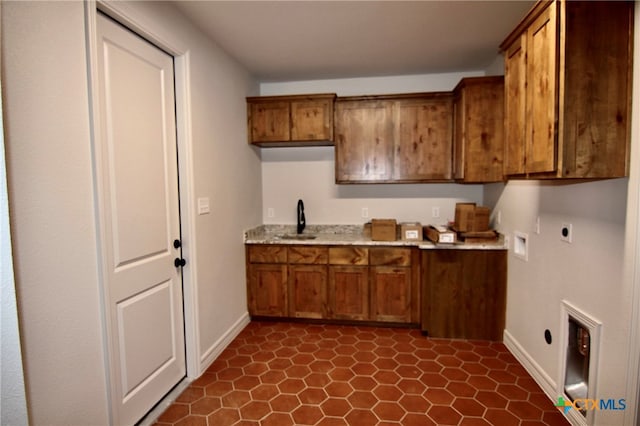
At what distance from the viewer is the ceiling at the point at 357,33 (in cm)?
241

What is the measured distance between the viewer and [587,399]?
196cm

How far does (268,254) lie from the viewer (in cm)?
367

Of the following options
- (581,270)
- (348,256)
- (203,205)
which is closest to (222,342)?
(203,205)

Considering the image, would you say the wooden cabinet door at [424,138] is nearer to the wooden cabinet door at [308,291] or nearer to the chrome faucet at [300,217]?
the chrome faucet at [300,217]

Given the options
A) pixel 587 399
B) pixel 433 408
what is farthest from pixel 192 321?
pixel 587 399

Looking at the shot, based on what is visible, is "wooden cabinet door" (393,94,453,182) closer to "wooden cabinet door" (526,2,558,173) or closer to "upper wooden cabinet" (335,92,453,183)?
"upper wooden cabinet" (335,92,453,183)

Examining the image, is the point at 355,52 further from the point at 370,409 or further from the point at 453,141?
the point at 370,409

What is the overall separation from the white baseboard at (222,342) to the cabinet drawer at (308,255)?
2.64ft

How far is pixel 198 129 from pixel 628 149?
105 inches

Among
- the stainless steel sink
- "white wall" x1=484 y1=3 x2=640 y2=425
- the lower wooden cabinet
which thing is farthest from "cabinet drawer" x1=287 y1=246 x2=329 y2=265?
"white wall" x1=484 y1=3 x2=640 y2=425

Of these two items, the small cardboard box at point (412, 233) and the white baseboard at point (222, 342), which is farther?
the small cardboard box at point (412, 233)

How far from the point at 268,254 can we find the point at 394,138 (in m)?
1.83

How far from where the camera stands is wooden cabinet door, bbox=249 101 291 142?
373 centimetres

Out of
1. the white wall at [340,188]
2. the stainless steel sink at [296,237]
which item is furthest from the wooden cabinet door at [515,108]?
the stainless steel sink at [296,237]
